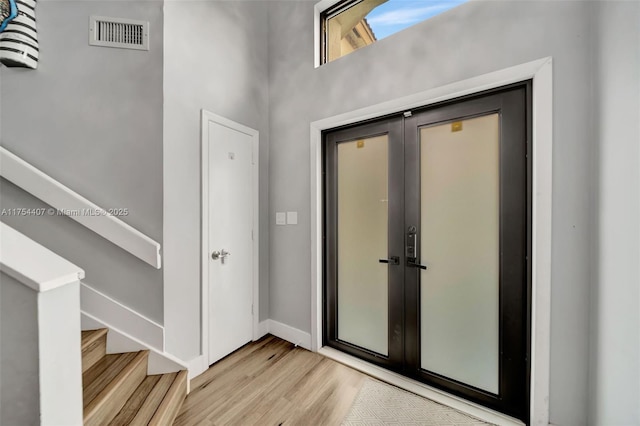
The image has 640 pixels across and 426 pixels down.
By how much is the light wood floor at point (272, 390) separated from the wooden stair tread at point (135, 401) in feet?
0.84

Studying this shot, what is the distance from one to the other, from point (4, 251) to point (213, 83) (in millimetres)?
1904

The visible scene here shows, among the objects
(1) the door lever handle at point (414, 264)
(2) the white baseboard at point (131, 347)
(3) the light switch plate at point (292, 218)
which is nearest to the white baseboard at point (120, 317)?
(2) the white baseboard at point (131, 347)

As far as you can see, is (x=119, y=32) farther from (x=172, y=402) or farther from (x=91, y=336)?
(x=172, y=402)

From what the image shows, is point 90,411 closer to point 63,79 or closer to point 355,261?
point 355,261

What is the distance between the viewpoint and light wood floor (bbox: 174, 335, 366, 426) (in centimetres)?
161

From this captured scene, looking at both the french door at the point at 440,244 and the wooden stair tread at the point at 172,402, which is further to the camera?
the french door at the point at 440,244

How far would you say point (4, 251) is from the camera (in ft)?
2.41

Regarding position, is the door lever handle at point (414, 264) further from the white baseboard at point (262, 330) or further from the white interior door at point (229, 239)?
the white baseboard at point (262, 330)

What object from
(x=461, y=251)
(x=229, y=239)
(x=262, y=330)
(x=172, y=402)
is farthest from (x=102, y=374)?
(x=461, y=251)

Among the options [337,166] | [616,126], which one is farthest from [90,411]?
[616,126]

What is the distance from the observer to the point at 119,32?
1.81m

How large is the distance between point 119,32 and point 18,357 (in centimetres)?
213

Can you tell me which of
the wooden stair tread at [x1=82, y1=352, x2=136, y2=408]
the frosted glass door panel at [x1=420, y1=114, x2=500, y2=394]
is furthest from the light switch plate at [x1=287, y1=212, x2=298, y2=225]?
the wooden stair tread at [x1=82, y1=352, x2=136, y2=408]

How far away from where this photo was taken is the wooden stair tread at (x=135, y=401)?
4.51 ft
